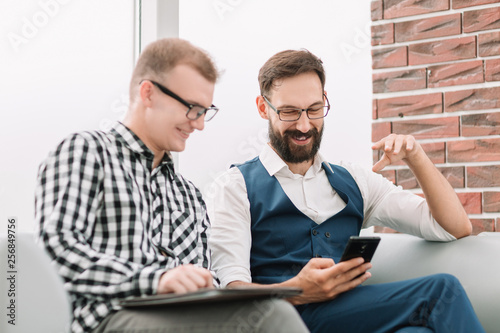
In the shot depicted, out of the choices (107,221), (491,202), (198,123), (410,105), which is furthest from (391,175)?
(107,221)

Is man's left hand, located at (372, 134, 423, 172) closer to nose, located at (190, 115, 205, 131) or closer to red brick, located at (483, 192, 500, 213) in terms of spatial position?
red brick, located at (483, 192, 500, 213)

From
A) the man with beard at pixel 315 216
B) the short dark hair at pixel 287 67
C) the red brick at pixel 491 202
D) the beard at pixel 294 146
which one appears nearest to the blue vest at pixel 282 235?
the man with beard at pixel 315 216

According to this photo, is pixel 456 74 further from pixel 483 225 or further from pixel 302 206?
pixel 302 206

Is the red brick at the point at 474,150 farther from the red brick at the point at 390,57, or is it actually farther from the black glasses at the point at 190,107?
the black glasses at the point at 190,107

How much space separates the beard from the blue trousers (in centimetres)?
50

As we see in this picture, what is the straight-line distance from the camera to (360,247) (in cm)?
156

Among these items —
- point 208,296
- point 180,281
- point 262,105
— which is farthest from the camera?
point 262,105

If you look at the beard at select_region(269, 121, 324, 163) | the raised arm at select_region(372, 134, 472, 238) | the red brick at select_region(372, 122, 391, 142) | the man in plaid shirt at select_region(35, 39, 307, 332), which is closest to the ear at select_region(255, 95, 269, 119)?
the beard at select_region(269, 121, 324, 163)

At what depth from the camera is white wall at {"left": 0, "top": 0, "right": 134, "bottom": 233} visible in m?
2.01

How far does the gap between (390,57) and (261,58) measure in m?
0.58

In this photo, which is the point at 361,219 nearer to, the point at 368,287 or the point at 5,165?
the point at 368,287

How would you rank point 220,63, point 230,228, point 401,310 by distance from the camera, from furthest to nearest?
1. point 220,63
2. point 230,228
3. point 401,310

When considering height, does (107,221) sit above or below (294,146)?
below

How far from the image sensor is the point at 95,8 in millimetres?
2410
